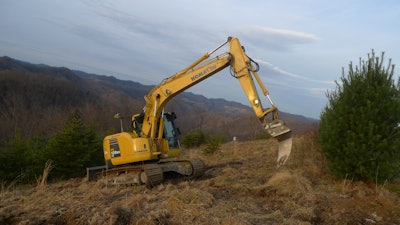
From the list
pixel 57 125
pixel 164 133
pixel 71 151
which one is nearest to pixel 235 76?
pixel 164 133

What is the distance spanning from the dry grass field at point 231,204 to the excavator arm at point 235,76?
3.87 feet

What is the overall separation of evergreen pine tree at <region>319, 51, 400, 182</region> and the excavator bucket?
1.31 m

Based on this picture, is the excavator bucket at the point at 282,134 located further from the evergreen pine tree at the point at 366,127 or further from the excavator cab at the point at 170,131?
the excavator cab at the point at 170,131

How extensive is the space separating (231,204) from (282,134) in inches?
118

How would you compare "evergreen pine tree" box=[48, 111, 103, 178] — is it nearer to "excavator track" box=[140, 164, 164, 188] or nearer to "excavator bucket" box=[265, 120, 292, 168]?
"excavator track" box=[140, 164, 164, 188]

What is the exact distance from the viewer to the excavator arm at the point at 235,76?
1037cm

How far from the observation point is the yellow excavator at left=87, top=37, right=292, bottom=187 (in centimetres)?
1060

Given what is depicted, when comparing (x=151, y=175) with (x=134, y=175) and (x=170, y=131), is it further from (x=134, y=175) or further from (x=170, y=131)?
(x=170, y=131)

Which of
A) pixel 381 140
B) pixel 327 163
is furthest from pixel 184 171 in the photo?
pixel 381 140

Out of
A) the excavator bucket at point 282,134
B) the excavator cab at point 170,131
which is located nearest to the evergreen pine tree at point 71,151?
the excavator cab at point 170,131

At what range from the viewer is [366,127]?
10133mm

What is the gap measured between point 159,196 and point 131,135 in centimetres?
408

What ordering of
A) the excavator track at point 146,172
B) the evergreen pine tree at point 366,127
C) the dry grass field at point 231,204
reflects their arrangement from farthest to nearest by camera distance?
the excavator track at point 146,172, the evergreen pine tree at point 366,127, the dry grass field at point 231,204

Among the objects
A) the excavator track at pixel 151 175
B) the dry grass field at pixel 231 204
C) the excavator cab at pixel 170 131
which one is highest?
the excavator cab at pixel 170 131
